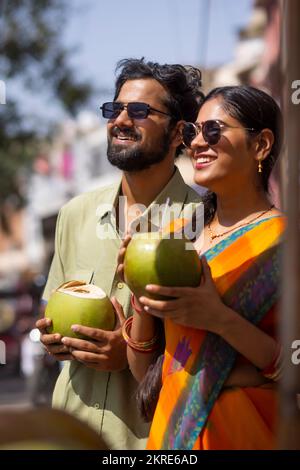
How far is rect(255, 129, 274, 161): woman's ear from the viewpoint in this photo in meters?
3.05

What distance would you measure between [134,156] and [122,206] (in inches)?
10.0

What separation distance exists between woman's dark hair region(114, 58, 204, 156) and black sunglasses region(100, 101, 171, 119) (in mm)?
167

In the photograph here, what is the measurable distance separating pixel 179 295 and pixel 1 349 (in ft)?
7.28

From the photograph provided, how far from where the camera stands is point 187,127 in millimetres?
3139

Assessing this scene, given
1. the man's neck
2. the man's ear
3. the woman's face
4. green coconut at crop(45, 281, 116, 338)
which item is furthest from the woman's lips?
the man's ear

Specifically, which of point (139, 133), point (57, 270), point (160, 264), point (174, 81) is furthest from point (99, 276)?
point (160, 264)

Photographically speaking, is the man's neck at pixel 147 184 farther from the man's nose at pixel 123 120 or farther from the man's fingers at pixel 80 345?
the man's fingers at pixel 80 345

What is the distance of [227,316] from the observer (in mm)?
2602

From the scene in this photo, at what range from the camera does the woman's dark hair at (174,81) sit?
13.0 feet

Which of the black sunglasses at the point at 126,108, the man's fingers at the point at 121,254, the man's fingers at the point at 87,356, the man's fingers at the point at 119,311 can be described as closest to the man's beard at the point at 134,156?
the black sunglasses at the point at 126,108

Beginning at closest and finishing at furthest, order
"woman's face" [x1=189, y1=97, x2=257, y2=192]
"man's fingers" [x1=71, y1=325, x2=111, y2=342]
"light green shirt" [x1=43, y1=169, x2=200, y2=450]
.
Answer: "woman's face" [x1=189, y1=97, x2=257, y2=192] → "man's fingers" [x1=71, y1=325, x2=111, y2=342] → "light green shirt" [x1=43, y1=169, x2=200, y2=450]

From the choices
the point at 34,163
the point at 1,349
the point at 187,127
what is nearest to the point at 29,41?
the point at 34,163

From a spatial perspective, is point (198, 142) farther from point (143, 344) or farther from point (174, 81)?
point (174, 81)

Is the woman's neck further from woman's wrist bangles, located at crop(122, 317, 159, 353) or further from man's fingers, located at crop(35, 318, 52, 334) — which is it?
man's fingers, located at crop(35, 318, 52, 334)
